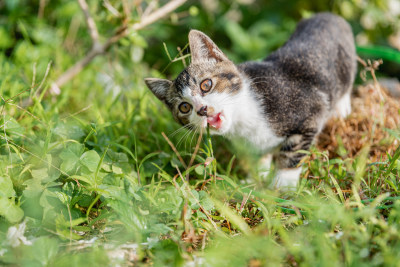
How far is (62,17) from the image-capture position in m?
3.97

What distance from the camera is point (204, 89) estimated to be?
2.24m

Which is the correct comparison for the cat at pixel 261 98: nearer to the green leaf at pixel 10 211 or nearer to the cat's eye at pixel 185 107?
the cat's eye at pixel 185 107

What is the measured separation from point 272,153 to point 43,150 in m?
1.61

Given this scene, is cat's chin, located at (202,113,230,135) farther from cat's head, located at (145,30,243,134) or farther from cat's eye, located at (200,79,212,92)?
cat's eye, located at (200,79,212,92)

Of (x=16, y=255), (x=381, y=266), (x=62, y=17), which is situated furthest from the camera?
(x=62, y=17)

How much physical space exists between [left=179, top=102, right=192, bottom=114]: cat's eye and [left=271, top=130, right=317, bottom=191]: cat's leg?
73 cm

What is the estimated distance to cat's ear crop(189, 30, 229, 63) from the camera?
7.66ft

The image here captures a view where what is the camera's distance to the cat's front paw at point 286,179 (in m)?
2.25

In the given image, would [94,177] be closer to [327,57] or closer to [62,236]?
[62,236]

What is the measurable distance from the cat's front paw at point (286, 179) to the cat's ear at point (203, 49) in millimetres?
881

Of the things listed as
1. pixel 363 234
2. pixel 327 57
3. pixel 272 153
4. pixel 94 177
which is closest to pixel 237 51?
pixel 327 57

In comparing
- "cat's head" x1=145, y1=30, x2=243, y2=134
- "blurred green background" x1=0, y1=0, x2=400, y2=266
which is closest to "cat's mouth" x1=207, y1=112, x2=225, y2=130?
"cat's head" x1=145, y1=30, x2=243, y2=134

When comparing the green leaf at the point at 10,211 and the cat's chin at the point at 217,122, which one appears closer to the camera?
the green leaf at the point at 10,211

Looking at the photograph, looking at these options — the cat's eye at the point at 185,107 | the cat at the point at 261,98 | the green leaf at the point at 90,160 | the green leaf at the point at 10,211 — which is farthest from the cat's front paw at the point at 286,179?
the green leaf at the point at 10,211
